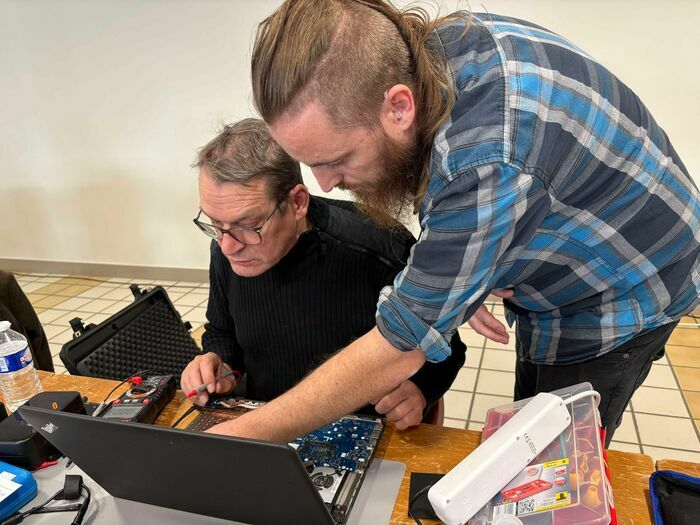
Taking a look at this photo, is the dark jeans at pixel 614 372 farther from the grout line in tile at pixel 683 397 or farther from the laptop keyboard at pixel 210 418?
the grout line in tile at pixel 683 397

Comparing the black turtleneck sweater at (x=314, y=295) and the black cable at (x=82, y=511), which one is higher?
the black turtleneck sweater at (x=314, y=295)

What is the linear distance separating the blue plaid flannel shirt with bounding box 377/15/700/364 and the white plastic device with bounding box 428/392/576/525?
0.54 ft

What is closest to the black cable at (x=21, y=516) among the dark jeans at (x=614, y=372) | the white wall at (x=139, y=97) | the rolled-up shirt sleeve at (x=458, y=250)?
the rolled-up shirt sleeve at (x=458, y=250)

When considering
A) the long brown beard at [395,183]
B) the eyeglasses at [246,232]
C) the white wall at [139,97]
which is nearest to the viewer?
the long brown beard at [395,183]

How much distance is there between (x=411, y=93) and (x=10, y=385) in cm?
120

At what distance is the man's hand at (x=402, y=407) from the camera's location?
116cm

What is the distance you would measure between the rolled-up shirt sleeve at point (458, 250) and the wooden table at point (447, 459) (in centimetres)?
26

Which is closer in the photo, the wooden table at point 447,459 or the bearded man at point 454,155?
the bearded man at point 454,155

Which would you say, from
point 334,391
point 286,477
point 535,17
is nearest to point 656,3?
point 535,17

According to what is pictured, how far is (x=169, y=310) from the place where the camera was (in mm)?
1771

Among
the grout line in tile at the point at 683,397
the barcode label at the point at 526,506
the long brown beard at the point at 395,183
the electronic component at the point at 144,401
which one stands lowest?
the grout line in tile at the point at 683,397

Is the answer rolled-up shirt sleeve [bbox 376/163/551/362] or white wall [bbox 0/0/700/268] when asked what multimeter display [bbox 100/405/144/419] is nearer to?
rolled-up shirt sleeve [bbox 376/163/551/362]

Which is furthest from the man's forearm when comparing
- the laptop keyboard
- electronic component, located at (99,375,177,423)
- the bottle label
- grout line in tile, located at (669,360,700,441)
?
grout line in tile, located at (669,360,700,441)

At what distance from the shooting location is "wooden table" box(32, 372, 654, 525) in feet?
3.07
